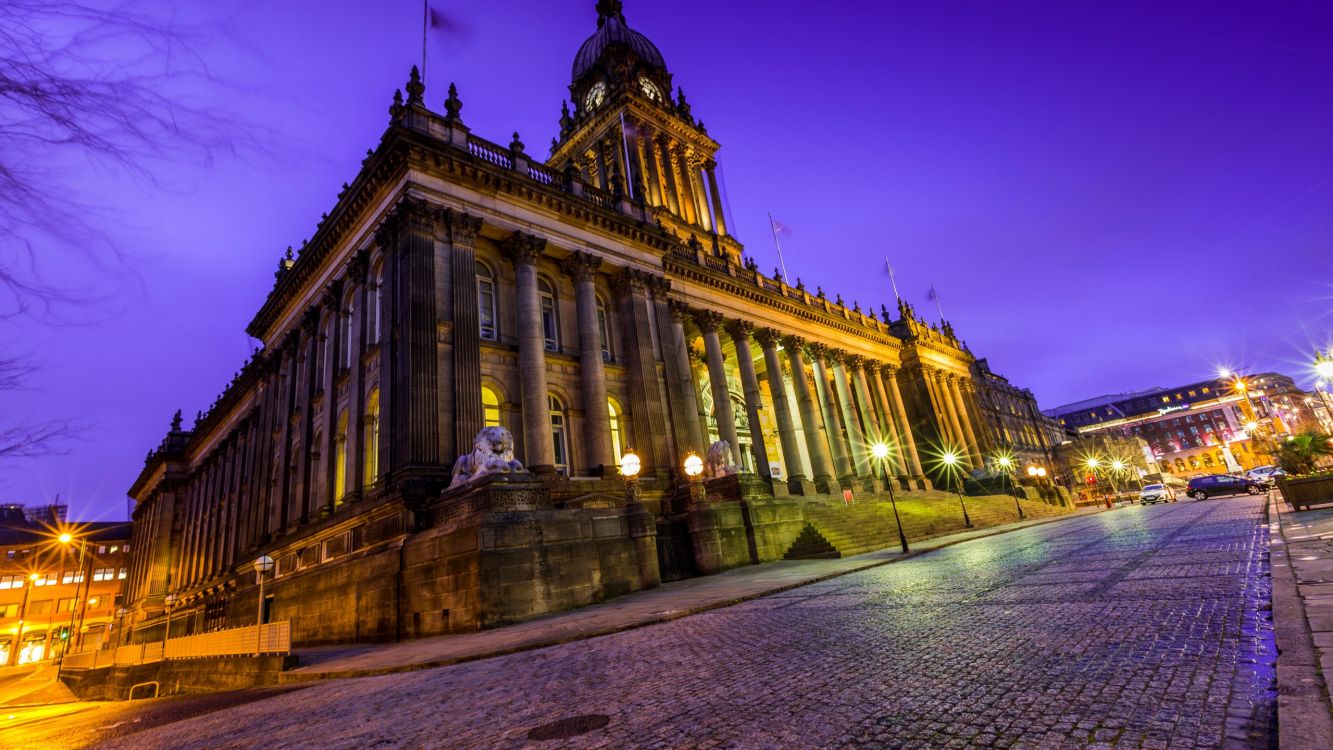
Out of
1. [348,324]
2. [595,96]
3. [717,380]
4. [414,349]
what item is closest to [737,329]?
[717,380]

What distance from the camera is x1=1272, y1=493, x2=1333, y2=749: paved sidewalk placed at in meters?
2.46

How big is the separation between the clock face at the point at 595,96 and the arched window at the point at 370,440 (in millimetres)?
35160

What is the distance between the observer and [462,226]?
69.5ft

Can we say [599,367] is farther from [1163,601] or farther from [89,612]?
[89,612]

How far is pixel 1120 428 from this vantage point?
386ft

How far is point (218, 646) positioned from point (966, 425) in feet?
171

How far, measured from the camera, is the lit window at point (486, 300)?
A: 22.5 meters

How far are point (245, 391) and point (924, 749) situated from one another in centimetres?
4666

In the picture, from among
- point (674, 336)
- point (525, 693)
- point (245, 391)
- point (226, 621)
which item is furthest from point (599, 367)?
point (245, 391)

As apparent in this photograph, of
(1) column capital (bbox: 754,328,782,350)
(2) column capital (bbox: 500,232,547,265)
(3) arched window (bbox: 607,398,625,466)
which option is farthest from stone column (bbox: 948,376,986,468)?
(2) column capital (bbox: 500,232,547,265)

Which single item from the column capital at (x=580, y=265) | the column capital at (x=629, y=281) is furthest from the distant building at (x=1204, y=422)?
the column capital at (x=580, y=265)

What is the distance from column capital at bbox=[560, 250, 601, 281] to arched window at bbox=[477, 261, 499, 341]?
10.9ft

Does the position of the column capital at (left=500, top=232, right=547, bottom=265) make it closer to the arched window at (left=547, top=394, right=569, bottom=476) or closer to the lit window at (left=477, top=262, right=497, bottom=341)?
the lit window at (left=477, top=262, right=497, bottom=341)

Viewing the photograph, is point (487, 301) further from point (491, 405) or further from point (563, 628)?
point (563, 628)
